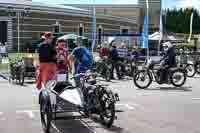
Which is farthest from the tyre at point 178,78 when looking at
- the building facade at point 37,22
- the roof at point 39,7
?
the roof at point 39,7

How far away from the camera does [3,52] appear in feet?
153

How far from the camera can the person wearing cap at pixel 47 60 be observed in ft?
36.5

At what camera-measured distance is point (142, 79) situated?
1853 cm

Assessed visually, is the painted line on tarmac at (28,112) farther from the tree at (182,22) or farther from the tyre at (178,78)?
the tree at (182,22)

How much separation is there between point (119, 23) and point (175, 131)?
93785 millimetres

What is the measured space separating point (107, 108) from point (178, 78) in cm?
936

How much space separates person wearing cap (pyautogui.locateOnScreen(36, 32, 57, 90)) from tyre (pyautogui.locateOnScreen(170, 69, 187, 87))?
8.09m

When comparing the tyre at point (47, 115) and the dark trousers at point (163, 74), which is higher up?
the dark trousers at point (163, 74)

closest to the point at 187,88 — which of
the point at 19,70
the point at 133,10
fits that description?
the point at 19,70

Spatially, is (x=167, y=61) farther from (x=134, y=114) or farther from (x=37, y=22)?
(x=37, y=22)

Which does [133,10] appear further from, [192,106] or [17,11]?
[192,106]

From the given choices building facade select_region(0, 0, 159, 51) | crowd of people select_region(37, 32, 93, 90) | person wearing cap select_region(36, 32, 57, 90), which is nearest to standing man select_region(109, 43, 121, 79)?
crowd of people select_region(37, 32, 93, 90)

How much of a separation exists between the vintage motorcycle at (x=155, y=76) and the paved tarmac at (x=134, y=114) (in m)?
1.05

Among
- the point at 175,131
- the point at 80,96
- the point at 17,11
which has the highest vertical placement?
the point at 17,11
